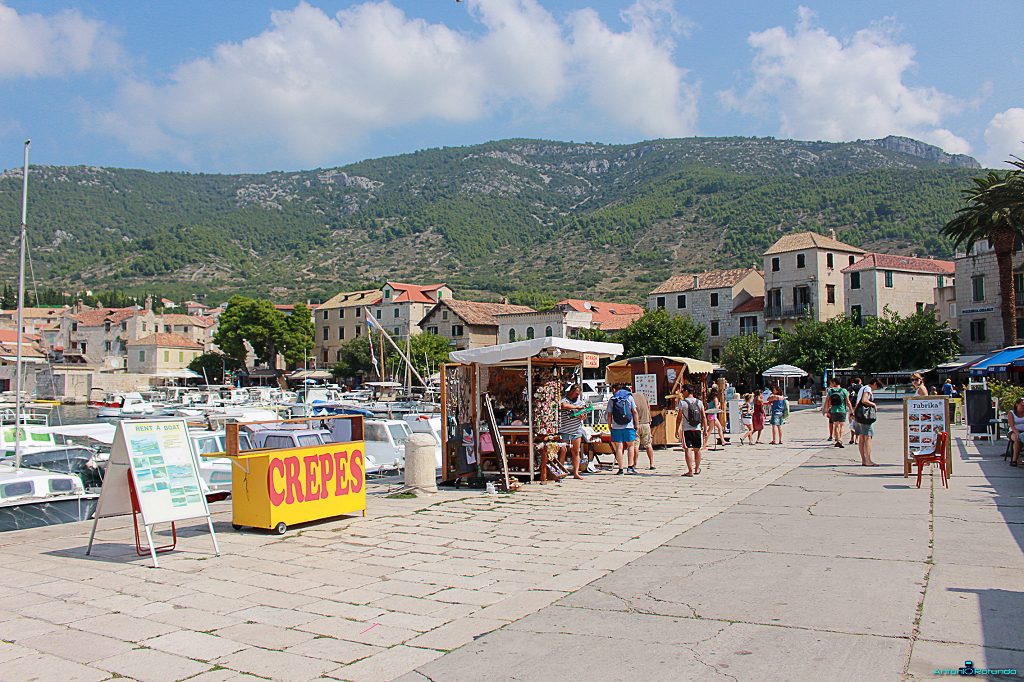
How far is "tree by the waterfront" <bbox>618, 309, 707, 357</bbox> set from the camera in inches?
2768

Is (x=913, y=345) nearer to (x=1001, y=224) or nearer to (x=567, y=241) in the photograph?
(x=1001, y=224)

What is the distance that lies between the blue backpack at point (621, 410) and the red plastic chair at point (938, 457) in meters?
5.06

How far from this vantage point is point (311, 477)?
1060 cm

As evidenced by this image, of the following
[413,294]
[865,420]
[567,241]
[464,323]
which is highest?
[567,241]

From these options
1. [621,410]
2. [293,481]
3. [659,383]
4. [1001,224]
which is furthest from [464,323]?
[293,481]

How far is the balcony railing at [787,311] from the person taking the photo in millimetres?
70438

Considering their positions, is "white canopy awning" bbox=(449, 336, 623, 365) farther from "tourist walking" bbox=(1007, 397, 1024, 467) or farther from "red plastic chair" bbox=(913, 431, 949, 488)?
"tourist walking" bbox=(1007, 397, 1024, 467)

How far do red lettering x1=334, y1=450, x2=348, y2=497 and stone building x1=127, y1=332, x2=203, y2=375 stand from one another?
323 ft

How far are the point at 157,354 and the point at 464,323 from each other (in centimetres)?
4214

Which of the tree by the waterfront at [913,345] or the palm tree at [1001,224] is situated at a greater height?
the palm tree at [1001,224]

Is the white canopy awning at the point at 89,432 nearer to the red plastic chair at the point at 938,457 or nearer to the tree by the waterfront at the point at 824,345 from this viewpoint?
the red plastic chair at the point at 938,457

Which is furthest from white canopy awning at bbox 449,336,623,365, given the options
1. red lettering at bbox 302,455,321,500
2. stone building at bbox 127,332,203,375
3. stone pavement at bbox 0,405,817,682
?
stone building at bbox 127,332,203,375

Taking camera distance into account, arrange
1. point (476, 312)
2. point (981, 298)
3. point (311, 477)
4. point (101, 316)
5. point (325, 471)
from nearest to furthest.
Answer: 1. point (311, 477)
2. point (325, 471)
3. point (981, 298)
4. point (476, 312)
5. point (101, 316)

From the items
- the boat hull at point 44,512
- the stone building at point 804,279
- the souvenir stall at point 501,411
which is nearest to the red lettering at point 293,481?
the souvenir stall at point 501,411
